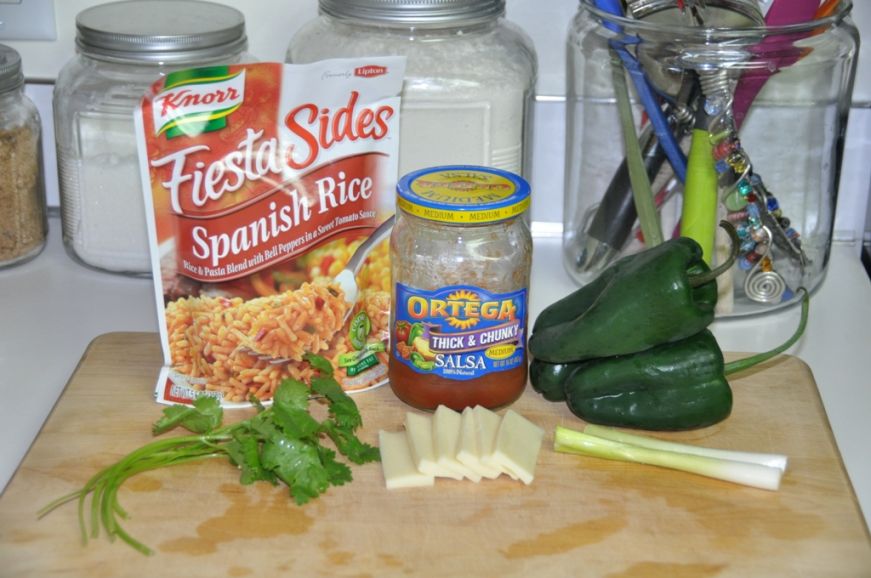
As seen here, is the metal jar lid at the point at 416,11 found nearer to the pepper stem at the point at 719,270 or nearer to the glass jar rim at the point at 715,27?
the glass jar rim at the point at 715,27

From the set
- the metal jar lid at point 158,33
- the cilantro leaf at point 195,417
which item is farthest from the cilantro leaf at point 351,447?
the metal jar lid at point 158,33

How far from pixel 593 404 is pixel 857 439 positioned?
10.2 inches

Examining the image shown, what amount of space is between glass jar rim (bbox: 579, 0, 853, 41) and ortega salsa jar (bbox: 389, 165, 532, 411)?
225mm

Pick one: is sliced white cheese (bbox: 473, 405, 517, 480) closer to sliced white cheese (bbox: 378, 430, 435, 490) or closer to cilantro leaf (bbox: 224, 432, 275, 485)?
sliced white cheese (bbox: 378, 430, 435, 490)

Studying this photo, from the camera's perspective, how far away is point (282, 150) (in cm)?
119

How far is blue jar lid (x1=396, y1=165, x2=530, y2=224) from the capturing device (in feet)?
3.63

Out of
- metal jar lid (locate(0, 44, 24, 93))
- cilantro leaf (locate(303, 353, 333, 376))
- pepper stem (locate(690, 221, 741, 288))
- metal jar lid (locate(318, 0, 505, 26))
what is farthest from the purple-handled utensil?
metal jar lid (locate(0, 44, 24, 93))

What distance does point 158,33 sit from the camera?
4.39 ft

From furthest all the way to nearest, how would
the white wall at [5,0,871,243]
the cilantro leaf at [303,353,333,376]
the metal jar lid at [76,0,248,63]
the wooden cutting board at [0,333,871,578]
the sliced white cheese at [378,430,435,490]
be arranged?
the white wall at [5,0,871,243] < the metal jar lid at [76,0,248,63] < the cilantro leaf at [303,353,333,376] < the sliced white cheese at [378,430,435,490] < the wooden cutting board at [0,333,871,578]

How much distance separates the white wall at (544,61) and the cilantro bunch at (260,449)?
0.54m

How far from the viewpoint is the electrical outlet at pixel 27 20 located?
60.1 inches

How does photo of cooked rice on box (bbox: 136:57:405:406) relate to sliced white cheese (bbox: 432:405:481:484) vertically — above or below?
above

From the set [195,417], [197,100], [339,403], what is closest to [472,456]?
[339,403]

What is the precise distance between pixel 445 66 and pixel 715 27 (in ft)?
0.92
